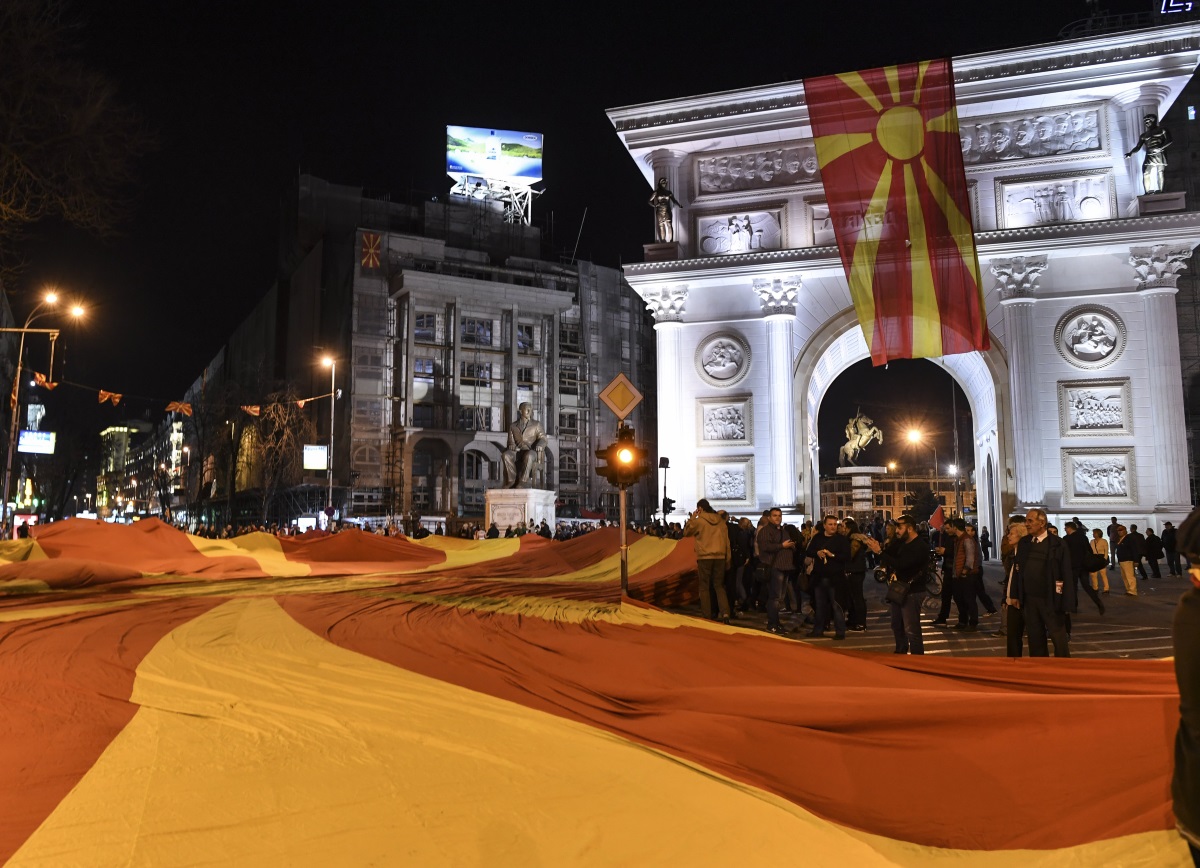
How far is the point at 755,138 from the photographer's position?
2833 cm

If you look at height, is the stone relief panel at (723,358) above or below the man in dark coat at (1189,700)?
above

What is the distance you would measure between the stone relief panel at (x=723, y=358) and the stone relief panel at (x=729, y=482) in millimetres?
2611

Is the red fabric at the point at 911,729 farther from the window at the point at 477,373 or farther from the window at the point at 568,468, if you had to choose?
the window at the point at 568,468

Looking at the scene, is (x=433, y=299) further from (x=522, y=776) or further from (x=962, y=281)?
(x=522, y=776)

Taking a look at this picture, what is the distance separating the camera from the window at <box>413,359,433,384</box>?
53.0m

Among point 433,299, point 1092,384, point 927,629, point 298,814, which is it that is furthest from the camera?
point 433,299

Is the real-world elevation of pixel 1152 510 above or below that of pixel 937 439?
below

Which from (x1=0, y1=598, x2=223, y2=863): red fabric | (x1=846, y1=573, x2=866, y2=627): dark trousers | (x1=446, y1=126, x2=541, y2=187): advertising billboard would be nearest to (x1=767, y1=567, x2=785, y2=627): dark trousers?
(x1=846, y1=573, x2=866, y2=627): dark trousers

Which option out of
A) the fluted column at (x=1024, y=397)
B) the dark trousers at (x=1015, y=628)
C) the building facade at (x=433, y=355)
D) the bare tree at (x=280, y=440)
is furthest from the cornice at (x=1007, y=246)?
the bare tree at (x=280, y=440)

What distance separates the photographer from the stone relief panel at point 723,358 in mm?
27938

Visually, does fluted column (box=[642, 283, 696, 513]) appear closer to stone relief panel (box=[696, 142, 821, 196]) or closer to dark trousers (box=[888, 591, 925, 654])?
stone relief panel (box=[696, 142, 821, 196])

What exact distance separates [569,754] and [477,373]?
5051cm

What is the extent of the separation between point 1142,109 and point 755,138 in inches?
441

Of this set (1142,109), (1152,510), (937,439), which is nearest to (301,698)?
(1152,510)
